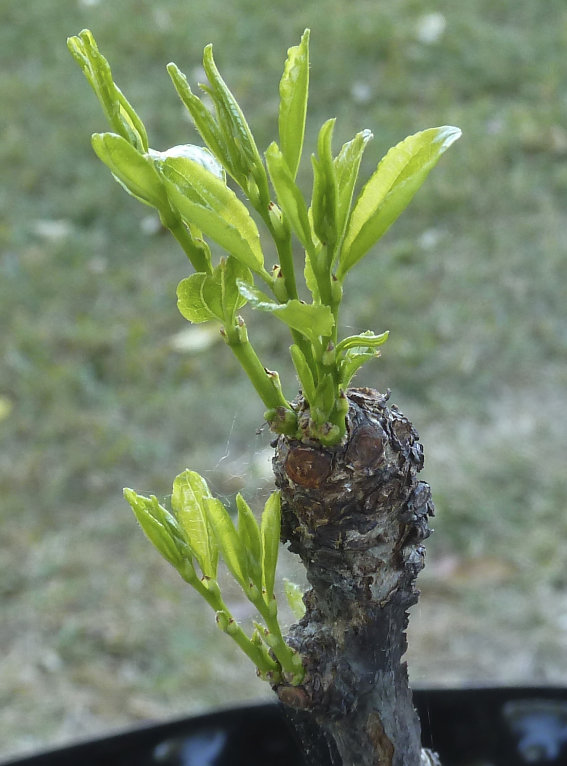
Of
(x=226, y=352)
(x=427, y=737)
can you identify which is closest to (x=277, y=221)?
(x=427, y=737)

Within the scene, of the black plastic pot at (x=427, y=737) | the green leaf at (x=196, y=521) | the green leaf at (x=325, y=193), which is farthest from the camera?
the black plastic pot at (x=427, y=737)

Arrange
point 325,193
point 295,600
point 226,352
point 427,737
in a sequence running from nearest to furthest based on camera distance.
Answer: point 325,193, point 295,600, point 427,737, point 226,352

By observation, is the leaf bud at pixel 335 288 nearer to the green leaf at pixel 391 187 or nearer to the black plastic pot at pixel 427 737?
the green leaf at pixel 391 187

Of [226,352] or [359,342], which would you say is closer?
[359,342]

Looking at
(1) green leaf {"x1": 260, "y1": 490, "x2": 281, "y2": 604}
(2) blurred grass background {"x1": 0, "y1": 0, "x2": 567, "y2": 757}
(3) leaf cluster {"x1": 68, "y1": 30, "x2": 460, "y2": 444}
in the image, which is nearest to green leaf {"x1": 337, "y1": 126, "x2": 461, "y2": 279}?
(3) leaf cluster {"x1": 68, "y1": 30, "x2": 460, "y2": 444}

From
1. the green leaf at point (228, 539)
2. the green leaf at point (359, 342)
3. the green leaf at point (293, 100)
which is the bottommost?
the green leaf at point (228, 539)

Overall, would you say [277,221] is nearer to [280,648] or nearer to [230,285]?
[230,285]

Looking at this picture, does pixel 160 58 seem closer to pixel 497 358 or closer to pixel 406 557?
pixel 497 358

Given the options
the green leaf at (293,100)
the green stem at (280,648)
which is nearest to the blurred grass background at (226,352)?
the green stem at (280,648)
